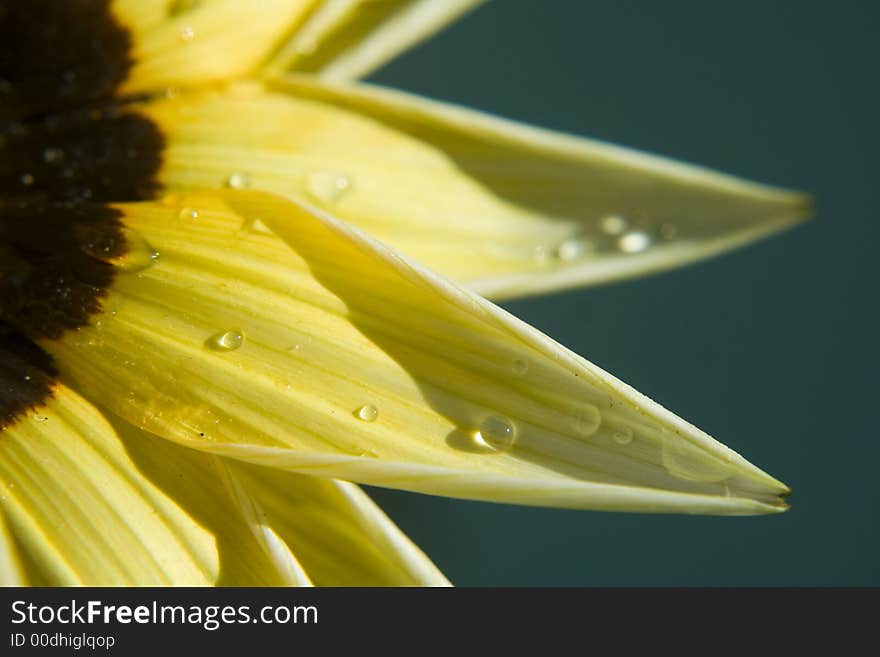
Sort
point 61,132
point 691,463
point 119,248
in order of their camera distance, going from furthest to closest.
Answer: point 61,132
point 119,248
point 691,463

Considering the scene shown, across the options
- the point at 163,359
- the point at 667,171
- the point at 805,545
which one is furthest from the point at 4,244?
the point at 805,545

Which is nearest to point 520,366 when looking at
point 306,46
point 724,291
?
point 306,46

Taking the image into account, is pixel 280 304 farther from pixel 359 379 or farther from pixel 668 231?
pixel 668 231

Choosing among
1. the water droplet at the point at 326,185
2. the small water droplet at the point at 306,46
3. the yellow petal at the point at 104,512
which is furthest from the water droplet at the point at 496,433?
the small water droplet at the point at 306,46

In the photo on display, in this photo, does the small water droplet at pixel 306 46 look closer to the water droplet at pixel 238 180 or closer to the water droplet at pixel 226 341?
the water droplet at pixel 238 180

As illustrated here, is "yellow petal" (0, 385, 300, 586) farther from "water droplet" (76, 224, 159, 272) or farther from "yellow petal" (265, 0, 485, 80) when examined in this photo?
"yellow petal" (265, 0, 485, 80)

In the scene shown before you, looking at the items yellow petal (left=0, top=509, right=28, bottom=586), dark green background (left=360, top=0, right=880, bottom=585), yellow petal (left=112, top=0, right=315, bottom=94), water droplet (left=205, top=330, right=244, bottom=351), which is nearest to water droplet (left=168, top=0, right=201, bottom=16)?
yellow petal (left=112, top=0, right=315, bottom=94)

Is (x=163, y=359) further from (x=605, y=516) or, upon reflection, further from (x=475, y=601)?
(x=605, y=516)
